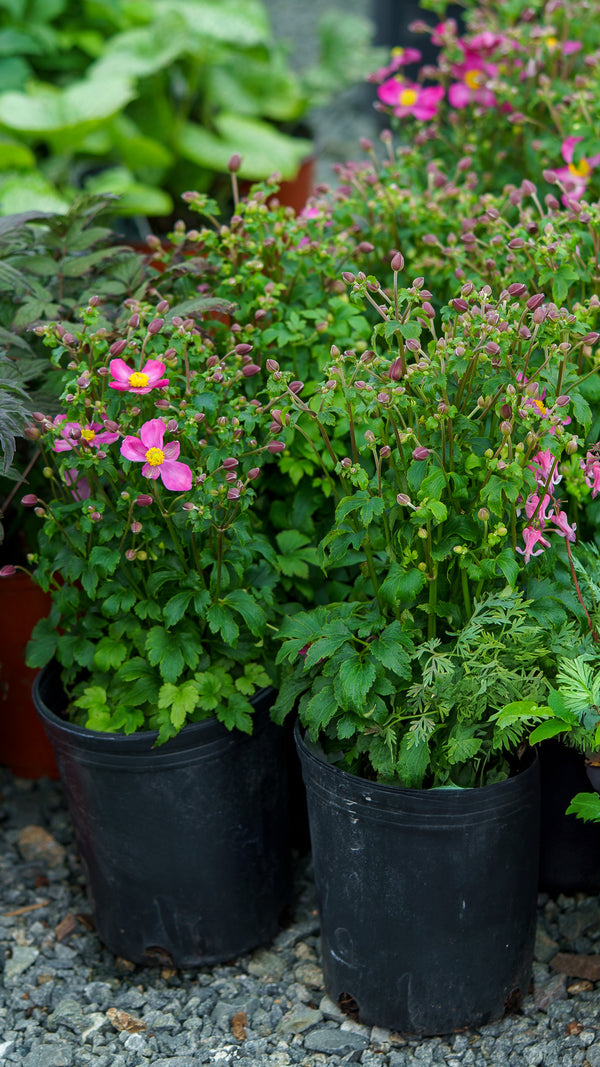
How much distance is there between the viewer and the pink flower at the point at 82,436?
148cm

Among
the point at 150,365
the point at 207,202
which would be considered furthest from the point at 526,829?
the point at 207,202

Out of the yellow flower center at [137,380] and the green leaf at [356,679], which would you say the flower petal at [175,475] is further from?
the green leaf at [356,679]

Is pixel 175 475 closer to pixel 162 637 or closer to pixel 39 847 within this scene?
pixel 162 637

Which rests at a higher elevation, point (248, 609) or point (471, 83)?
point (471, 83)

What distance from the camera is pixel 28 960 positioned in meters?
1.85

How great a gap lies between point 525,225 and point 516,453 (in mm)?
504

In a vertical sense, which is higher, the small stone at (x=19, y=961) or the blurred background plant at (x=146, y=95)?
the blurred background plant at (x=146, y=95)

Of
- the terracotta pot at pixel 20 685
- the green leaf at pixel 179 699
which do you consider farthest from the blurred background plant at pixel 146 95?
the green leaf at pixel 179 699

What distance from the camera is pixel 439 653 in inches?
60.4

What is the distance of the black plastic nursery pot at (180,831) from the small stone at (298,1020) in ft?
0.50

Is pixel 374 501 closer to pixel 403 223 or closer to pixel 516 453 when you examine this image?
pixel 516 453

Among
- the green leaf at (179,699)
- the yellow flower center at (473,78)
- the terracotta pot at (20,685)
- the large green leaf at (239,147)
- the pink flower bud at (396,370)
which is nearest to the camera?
the pink flower bud at (396,370)

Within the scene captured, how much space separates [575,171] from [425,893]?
1.25 metres

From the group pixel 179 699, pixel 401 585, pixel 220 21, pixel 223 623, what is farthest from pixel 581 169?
pixel 220 21
